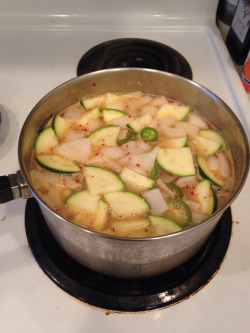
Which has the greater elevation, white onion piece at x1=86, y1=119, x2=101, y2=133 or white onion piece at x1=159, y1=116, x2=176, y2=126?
white onion piece at x1=159, y1=116, x2=176, y2=126

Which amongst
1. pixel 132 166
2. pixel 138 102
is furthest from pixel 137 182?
pixel 138 102

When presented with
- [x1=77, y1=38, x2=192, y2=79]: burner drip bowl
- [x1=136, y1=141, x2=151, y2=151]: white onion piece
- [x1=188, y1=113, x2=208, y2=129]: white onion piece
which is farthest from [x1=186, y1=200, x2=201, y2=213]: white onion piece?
[x1=77, y1=38, x2=192, y2=79]: burner drip bowl

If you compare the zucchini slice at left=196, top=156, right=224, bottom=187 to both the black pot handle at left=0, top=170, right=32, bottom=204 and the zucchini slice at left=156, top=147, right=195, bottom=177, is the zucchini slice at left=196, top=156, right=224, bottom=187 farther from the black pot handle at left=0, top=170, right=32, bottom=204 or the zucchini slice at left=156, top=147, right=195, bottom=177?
the black pot handle at left=0, top=170, right=32, bottom=204

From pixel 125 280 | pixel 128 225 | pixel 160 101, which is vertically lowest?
pixel 125 280

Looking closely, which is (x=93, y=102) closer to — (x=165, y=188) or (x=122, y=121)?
(x=122, y=121)

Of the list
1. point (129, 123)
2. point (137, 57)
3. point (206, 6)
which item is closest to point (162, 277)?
point (129, 123)

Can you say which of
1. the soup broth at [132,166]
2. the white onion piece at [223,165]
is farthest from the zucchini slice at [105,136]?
the white onion piece at [223,165]
